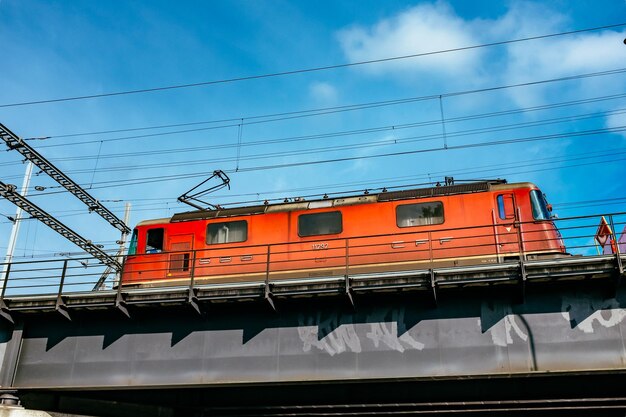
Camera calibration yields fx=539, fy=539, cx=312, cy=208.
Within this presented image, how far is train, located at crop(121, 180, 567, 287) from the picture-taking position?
16906 mm

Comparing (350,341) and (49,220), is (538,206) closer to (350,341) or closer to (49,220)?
(350,341)

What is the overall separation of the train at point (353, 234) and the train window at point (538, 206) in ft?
0.11

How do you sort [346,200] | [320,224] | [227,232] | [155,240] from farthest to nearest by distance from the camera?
[155,240] → [227,232] → [346,200] → [320,224]

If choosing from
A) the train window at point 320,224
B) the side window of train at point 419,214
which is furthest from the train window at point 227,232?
the side window of train at point 419,214

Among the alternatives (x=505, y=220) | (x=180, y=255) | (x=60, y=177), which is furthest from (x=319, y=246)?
(x=60, y=177)

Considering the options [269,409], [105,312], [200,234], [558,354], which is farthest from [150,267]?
[558,354]

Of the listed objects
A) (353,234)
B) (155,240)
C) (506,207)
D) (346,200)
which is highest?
(346,200)

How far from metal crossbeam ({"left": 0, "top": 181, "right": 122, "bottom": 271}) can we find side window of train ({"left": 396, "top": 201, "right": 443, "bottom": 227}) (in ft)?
44.4

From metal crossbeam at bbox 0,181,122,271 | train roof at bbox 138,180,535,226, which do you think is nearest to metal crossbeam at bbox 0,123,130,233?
metal crossbeam at bbox 0,181,122,271

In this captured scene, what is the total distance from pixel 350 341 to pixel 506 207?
7.07m

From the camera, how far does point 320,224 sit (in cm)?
1884

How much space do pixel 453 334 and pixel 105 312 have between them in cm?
999

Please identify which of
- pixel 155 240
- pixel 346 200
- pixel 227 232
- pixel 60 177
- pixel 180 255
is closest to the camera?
pixel 346 200

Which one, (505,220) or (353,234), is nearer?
(505,220)
